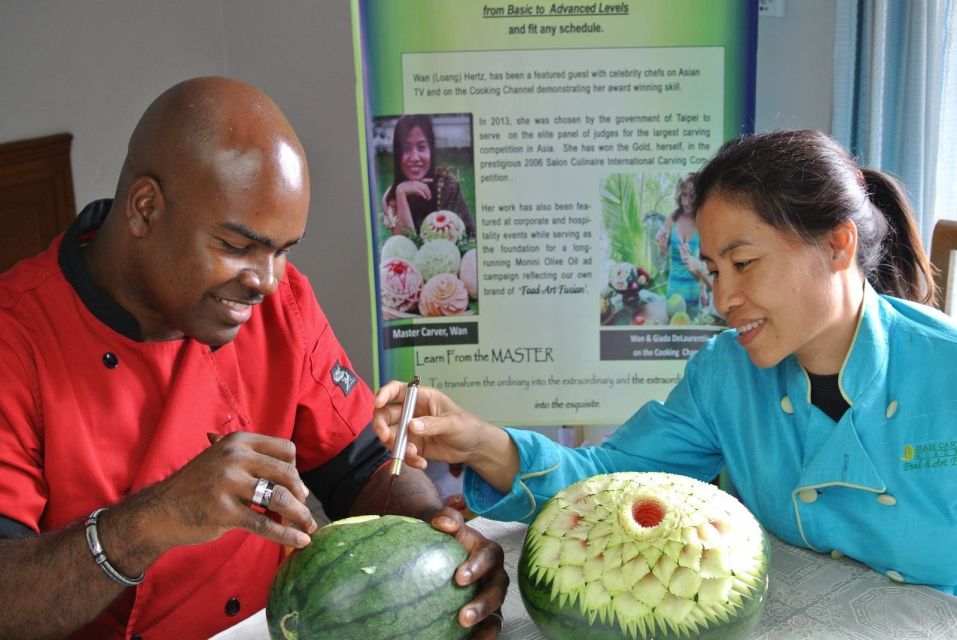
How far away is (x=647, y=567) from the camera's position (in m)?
1.24

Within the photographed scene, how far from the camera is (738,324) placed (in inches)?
68.5

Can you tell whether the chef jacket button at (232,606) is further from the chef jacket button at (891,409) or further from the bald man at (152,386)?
the chef jacket button at (891,409)

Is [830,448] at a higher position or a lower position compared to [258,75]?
lower

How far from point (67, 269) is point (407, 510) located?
75 cm

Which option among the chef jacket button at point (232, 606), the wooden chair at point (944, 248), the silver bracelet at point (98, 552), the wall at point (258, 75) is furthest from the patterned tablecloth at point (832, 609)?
the wall at point (258, 75)

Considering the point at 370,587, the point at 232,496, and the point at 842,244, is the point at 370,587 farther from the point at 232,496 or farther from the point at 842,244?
the point at 842,244

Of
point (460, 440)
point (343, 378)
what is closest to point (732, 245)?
point (460, 440)

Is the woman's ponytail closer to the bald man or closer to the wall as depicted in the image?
the bald man

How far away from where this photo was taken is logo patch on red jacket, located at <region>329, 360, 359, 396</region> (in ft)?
6.63

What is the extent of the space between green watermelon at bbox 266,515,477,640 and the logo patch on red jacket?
2.32 ft

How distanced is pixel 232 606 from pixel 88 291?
24.9 inches

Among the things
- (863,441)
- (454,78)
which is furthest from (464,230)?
(863,441)

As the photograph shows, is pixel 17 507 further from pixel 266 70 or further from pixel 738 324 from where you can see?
pixel 266 70

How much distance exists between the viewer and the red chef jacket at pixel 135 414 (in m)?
1.60
